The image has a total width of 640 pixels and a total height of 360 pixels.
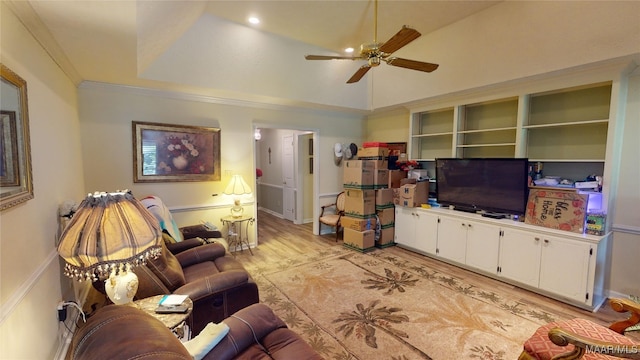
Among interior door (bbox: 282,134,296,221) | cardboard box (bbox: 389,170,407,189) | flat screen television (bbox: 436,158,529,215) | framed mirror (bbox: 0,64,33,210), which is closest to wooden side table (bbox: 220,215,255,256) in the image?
interior door (bbox: 282,134,296,221)

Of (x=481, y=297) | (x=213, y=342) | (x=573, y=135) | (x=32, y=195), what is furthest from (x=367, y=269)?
(x=32, y=195)

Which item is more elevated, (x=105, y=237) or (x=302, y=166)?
(x=302, y=166)

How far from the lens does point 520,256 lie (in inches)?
123

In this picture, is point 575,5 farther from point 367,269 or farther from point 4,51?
point 4,51

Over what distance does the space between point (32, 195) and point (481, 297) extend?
3941 mm

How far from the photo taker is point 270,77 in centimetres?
390

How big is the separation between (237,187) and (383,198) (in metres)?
2.36

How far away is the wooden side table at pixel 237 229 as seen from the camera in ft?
13.6

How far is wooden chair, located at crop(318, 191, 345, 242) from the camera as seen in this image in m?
4.94

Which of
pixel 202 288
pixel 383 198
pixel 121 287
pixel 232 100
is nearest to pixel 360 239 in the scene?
pixel 383 198

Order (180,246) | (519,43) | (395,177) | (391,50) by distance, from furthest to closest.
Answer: (395,177), (519,43), (180,246), (391,50)

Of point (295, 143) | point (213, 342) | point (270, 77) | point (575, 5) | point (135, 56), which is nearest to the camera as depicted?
point (213, 342)

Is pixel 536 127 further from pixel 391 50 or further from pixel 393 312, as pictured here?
pixel 393 312

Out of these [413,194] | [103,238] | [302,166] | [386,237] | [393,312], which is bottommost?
[393,312]
